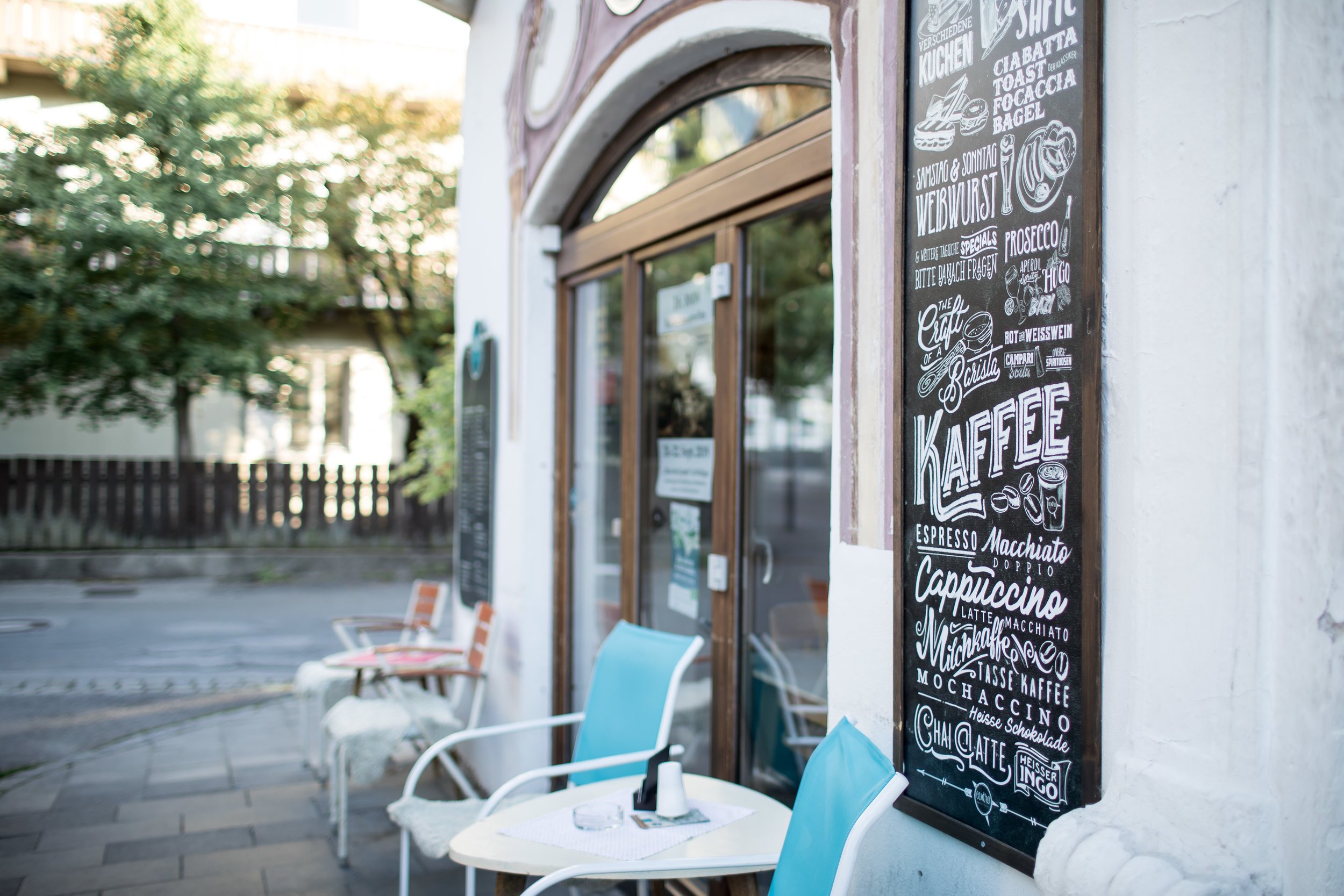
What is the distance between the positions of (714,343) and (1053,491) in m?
1.75

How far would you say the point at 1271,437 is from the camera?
139cm

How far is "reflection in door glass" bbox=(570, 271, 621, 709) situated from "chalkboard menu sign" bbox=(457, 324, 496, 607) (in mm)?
657

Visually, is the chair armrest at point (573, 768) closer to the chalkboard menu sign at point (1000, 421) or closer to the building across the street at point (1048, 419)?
the building across the street at point (1048, 419)

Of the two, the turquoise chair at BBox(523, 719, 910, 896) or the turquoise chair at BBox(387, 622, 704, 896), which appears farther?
the turquoise chair at BBox(387, 622, 704, 896)

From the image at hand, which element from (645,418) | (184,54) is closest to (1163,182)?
(645,418)

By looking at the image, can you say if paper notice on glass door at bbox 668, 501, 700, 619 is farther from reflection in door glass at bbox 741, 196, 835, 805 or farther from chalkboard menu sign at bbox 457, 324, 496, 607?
chalkboard menu sign at bbox 457, 324, 496, 607

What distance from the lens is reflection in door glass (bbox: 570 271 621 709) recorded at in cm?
418

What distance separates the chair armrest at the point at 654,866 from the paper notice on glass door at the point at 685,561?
1.35 meters

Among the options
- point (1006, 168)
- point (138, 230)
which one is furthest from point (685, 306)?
point (138, 230)

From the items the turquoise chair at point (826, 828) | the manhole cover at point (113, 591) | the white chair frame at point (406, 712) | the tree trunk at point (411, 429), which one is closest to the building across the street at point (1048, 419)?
the turquoise chair at point (826, 828)

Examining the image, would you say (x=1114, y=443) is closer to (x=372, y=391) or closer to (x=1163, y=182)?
(x=1163, y=182)

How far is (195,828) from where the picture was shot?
430 cm

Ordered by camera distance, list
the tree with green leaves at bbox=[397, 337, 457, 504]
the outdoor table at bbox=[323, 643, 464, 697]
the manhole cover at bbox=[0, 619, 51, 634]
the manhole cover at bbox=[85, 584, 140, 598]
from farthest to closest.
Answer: the manhole cover at bbox=[85, 584, 140, 598] < the manhole cover at bbox=[0, 619, 51, 634] < the tree with green leaves at bbox=[397, 337, 457, 504] < the outdoor table at bbox=[323, 643, 464, 697]

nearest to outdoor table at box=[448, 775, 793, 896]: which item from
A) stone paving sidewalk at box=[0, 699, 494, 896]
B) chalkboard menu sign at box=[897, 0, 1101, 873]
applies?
chalkboard menu sign at box=[897, 0, 1101, 873]
